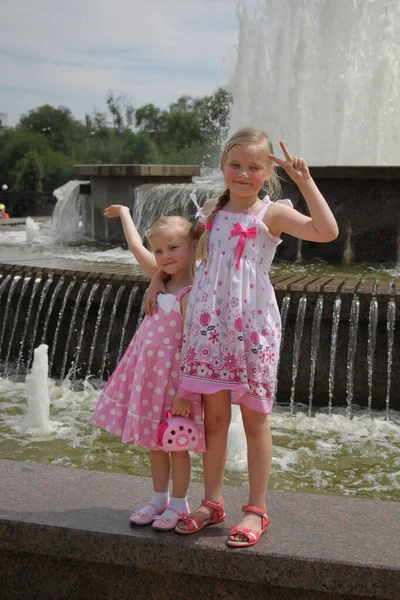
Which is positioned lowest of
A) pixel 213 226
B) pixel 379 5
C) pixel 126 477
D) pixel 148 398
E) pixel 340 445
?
pixel 340 445

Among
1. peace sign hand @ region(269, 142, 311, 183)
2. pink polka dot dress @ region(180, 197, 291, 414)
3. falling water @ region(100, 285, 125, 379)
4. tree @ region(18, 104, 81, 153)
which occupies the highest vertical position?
tree @ region(18, 104, 81, 153)

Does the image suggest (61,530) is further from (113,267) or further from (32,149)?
(32,149)

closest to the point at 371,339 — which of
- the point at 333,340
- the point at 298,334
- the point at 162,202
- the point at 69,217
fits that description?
the point at 333,340

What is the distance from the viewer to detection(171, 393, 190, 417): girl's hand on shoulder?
2824 millimetres

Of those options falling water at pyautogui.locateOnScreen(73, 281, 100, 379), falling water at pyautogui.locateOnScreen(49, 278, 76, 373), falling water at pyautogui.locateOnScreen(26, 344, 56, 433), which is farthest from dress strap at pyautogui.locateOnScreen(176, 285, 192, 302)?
falling water at pyautogui.locateOnScreen(49, 278, 76, 373)

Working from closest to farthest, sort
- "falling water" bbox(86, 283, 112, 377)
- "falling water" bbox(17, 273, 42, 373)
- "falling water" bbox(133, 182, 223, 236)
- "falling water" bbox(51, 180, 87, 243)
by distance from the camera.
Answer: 1. "falling water" bbox(86, 283, 112, 377)
2. "falling water" bbox(17, 273, 42, 373)
3. "falling water" bbox(133, 182, 223, 236)
4. "falling water" bbox(51, 180, 87, 243)

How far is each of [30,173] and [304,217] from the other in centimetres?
6021

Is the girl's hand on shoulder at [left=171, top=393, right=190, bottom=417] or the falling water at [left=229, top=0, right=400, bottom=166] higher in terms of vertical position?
the falling water at [left=229, top=0, right=400, bottom=166]

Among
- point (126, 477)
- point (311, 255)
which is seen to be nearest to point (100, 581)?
point (126, 477)

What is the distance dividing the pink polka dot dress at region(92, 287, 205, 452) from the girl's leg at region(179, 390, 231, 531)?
27 mm

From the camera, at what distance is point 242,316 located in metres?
2.76

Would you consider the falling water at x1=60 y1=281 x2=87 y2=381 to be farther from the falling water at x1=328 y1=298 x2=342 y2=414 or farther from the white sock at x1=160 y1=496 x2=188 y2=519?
the white sock at x1=160 y1=496 x2=188 y2=519

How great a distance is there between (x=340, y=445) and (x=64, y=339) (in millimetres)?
2670

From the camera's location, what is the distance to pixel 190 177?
12.7m
